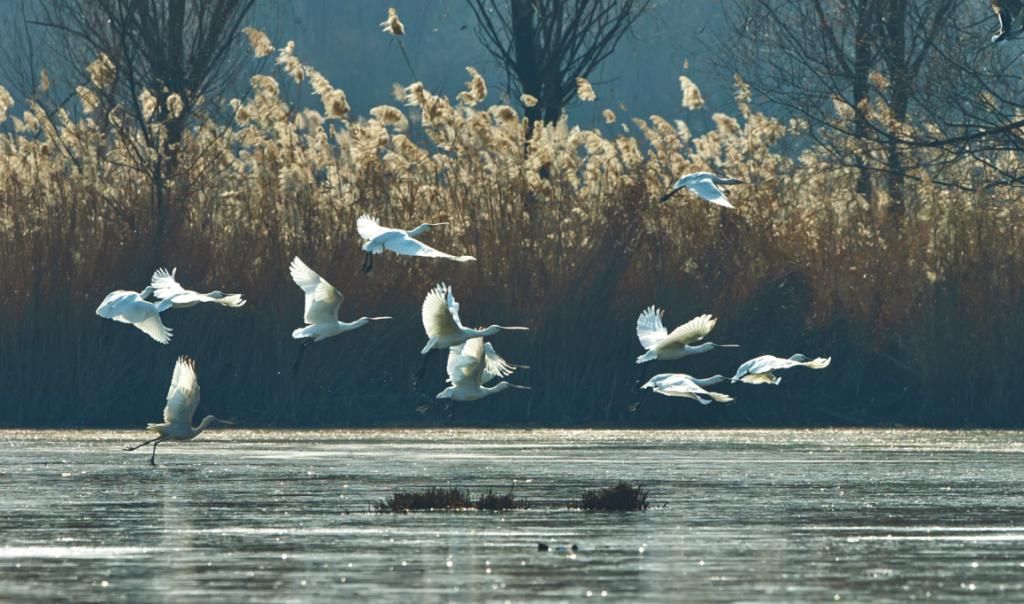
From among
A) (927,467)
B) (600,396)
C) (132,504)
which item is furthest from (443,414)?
(132,504)

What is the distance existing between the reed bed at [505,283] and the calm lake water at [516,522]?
6.54 feet

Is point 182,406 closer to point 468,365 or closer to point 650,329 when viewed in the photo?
point 468,365

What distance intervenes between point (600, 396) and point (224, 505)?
31.8 ft

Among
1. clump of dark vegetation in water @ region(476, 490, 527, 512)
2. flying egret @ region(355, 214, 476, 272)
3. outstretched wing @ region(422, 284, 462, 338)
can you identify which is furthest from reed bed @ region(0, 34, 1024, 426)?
clump of dark vegetation in water @ region(476, 490, 527, 512)


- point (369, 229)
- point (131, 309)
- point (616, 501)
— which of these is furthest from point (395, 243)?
point (616, 501)

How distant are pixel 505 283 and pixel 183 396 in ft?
22.0

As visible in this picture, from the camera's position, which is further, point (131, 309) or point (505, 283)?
point (505, 283)

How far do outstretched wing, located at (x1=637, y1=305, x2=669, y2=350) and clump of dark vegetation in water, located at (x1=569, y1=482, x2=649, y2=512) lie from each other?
22.4ft

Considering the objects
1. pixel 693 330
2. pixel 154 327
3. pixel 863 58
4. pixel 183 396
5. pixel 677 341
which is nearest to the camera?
pixel 183 396

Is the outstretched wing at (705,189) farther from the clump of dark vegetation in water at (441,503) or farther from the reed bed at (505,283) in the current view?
the clump of dark vegetation in water at (441,503)

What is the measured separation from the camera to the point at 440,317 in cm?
2083

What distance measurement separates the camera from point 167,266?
1028 inches

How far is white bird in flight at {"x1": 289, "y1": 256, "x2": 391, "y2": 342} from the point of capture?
21.5 meters

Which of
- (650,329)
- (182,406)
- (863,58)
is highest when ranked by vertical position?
(863,58)
